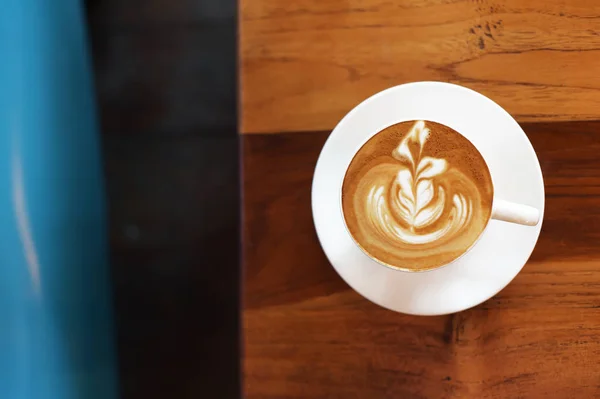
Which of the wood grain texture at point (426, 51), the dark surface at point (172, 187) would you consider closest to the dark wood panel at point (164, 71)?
the dark surface at point (172, 187)

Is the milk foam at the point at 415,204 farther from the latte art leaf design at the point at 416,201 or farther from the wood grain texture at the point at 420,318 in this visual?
the wood grain texture at the point at 420,318

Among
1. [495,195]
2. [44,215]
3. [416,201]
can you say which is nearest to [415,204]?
[416,201]

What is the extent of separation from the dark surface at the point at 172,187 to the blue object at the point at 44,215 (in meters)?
0.36

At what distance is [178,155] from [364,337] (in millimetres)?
673

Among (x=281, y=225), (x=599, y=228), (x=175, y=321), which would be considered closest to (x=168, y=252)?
Answer: (x=175, y=321)

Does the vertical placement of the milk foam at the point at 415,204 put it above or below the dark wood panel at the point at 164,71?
below

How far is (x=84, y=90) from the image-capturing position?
0.83m

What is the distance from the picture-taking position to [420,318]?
0.64 metres

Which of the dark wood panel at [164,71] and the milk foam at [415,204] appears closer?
the milk foam at [415,204]

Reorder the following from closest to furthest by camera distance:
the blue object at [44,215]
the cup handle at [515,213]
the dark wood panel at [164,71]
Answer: the cup handle at [515,213], the blue object at [44,215], the dark wood panel at [164,71]

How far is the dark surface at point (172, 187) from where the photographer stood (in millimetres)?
1163

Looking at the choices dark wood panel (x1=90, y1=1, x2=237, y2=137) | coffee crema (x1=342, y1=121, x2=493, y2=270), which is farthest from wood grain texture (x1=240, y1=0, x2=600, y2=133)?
dark wood panel (x1=90, y1=1, x2=237, y2=137)

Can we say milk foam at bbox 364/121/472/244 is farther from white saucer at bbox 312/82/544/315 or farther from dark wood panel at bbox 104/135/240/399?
dark wood panel at bbox 104/135/240/399

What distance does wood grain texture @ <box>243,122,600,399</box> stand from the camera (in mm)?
635
